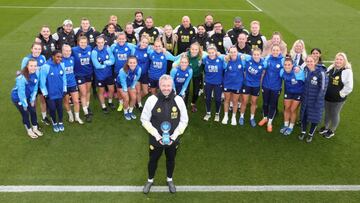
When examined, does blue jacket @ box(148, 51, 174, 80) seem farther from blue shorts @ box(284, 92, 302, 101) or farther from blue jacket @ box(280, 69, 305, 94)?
blue shorts @ box(284, 92, 302, 101)

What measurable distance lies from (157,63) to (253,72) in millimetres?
2202

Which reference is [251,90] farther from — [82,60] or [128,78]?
[82,60]

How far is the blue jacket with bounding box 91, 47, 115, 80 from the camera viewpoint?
8.00m

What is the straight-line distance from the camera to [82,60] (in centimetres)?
796

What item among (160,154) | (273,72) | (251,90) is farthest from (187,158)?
(273,72)

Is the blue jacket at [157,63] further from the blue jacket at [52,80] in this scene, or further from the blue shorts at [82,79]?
the blue jacket at [52,80]

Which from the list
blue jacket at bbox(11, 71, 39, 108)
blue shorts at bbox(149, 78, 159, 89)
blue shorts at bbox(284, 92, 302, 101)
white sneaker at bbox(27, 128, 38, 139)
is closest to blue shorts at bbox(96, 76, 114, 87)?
blue shorts at bbox(149, 78, 159, 89)

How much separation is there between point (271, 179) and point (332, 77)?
2601 mm

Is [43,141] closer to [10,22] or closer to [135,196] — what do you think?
[135,196]

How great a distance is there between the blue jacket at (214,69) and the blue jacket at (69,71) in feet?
9.58

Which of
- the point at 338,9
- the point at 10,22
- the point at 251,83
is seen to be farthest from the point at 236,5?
the point at 251,83

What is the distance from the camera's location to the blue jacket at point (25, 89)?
268 inches

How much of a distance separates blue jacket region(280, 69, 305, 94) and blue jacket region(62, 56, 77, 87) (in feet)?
14.7

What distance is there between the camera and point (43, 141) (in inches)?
291
